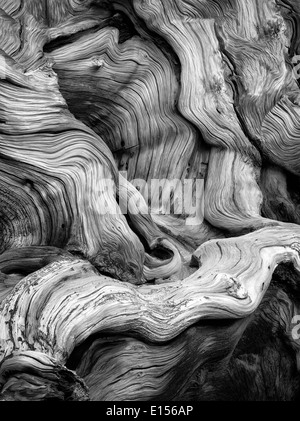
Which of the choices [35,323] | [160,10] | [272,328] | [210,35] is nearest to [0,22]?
[160,10]

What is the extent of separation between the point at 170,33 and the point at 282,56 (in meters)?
0.81

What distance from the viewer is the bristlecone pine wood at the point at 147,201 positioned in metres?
3.15

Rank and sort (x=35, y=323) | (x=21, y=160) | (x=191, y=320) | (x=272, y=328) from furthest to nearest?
(x=272, y=328) < (x=21, y=160) < (x=191, y=320) < (x=35, y=323)

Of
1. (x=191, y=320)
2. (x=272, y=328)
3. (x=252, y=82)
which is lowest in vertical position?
(x=272, y=328)

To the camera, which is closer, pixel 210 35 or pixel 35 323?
pixel 35 323

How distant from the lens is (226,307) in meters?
3.31

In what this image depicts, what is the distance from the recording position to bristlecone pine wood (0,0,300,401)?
3148mm

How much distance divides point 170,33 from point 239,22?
52 cm

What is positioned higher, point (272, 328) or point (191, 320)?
point (191, 320)

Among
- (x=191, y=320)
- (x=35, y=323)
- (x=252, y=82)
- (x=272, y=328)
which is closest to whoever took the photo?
(x=35, y=323)

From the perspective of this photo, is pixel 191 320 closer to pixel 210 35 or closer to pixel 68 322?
pixel 68 322

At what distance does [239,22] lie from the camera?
462cm

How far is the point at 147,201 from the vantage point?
4320mm

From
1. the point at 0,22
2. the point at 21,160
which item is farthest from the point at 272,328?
the point at 0,22
